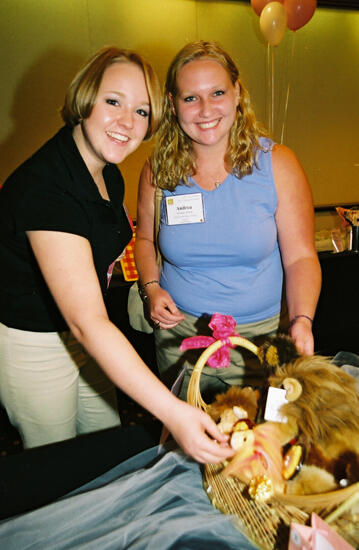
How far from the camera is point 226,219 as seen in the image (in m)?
1.36

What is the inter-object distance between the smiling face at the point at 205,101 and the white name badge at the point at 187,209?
19cm

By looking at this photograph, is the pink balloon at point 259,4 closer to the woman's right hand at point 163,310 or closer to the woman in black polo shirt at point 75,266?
the woman in black polo shirt at point 75,266

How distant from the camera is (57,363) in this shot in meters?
1.19

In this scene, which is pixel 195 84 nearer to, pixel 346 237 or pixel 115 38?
pixel 346 237

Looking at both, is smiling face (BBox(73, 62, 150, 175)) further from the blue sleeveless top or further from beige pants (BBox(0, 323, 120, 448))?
beige pants (BBox(0, 323, 120, 448))

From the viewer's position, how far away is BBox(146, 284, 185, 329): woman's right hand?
1328mm

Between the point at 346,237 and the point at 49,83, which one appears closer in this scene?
the point at 346,237

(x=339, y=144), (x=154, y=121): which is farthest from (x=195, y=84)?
(x=339, y=144)

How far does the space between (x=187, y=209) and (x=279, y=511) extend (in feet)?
3.10

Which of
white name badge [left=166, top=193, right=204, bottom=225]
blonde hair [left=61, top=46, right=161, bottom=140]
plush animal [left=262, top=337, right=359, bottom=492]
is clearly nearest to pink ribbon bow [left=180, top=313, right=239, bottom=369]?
plush animal [left=262, top=337, right=359, bottom=492]

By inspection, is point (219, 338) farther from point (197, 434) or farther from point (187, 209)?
point (187, 209)

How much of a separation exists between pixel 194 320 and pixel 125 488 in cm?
65

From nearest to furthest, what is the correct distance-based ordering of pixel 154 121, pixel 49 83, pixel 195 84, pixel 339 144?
1. pixel 154 121
2. pixel 195 84
3. pixel 49 83
4. pixel 339 144

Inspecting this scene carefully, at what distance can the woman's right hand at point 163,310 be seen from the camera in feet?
4.36
